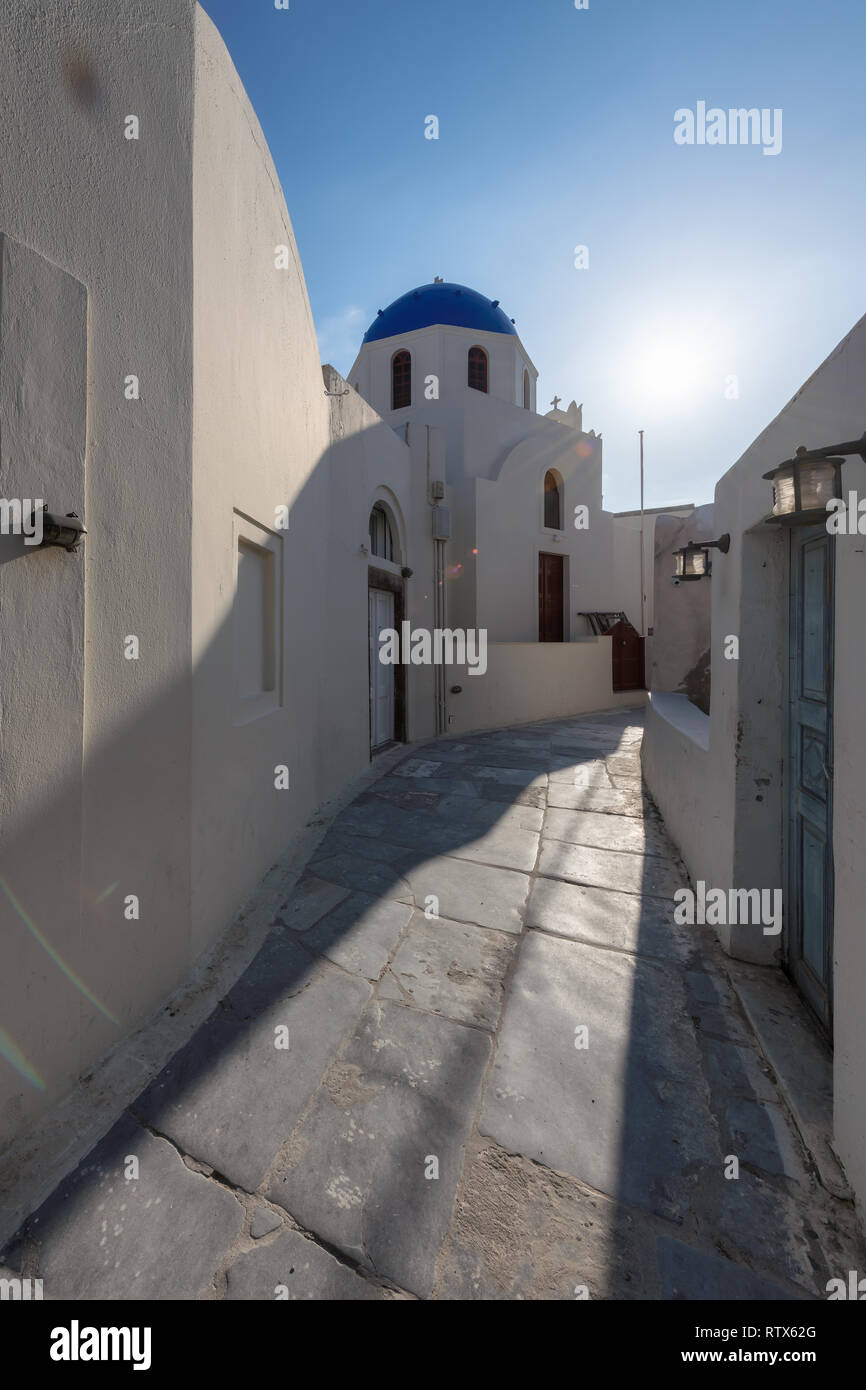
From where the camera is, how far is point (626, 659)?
583 inches

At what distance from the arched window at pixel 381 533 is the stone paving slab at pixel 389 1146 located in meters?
7.11

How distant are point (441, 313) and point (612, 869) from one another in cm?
1594

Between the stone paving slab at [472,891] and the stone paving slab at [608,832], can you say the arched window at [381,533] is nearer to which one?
the stone paving slab at [608,832]

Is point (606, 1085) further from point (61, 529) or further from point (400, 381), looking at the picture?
point (400, 381)

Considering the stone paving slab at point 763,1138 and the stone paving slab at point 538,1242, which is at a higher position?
the stone paving slab at point 763,1138

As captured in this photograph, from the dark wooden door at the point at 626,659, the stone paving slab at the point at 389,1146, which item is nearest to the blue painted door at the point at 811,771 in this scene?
the stone paving slab at the point at 389,1146

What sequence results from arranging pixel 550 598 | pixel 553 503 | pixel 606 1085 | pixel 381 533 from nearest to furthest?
1. pixel 606 1085
2. pixel 381 533
3. pixel 550 598
4. pixel 553 503

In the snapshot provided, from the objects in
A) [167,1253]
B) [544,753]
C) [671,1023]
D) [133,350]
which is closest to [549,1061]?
[671,1023]

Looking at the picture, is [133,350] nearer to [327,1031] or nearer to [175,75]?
[175,75]

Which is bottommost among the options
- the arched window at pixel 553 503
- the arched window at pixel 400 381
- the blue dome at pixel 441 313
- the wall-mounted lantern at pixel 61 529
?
the wall-mounted lantern at pixel 61 529

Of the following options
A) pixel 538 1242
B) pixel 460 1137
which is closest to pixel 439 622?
pixel 460 1137

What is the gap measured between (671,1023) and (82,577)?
3.36m

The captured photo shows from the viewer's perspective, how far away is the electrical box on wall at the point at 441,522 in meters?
10.1

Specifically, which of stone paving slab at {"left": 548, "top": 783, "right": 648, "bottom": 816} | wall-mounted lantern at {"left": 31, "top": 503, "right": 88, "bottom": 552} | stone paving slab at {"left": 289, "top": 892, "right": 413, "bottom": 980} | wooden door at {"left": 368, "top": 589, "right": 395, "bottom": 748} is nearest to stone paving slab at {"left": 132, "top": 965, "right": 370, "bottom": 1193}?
stone paving slab at {"left": 289, "top": 892, "right": 413, "bottom": 980}
